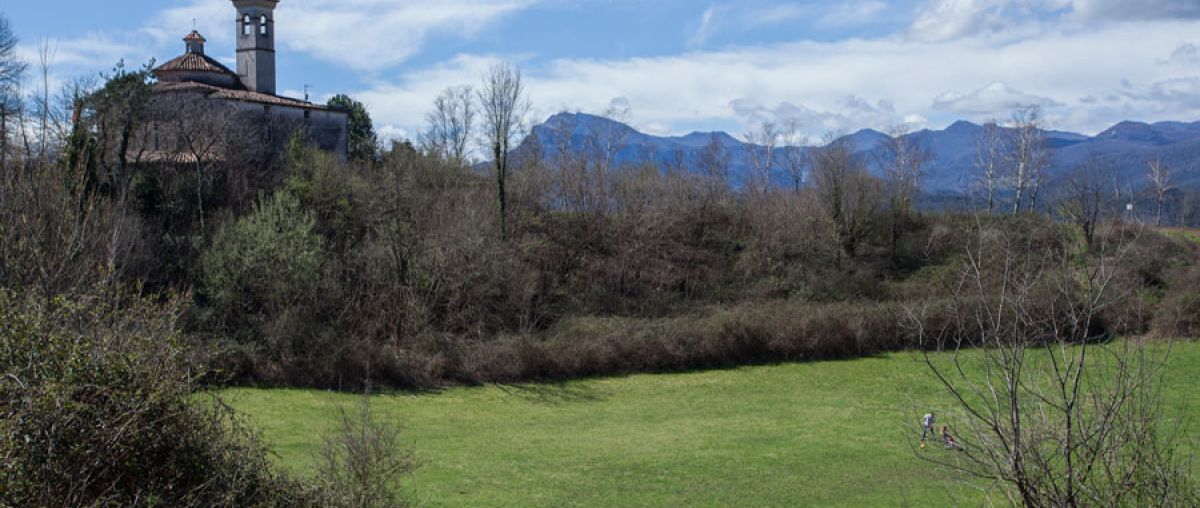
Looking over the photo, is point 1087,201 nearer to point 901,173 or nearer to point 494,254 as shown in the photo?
point 494,254

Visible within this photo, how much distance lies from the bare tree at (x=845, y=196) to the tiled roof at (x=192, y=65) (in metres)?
36.5

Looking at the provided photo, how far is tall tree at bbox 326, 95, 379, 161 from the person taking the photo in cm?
5491

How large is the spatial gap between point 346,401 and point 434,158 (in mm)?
20881

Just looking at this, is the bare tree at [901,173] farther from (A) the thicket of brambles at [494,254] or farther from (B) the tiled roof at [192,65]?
(B) the tiled roof at [192,65]

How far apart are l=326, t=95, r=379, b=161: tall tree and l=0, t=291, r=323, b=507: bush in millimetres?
44166

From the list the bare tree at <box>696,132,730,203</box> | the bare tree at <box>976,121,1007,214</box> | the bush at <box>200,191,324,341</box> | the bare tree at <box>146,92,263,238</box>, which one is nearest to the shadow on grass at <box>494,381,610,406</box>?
the bush at <box>200,191,324,341</box>

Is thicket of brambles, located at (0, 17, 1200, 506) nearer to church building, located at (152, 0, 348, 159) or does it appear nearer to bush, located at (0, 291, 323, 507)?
church building, located at (152, 0, 348, 159)

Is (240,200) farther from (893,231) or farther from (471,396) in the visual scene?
(893,231)

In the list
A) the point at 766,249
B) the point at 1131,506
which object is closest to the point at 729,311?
the point at 766,249

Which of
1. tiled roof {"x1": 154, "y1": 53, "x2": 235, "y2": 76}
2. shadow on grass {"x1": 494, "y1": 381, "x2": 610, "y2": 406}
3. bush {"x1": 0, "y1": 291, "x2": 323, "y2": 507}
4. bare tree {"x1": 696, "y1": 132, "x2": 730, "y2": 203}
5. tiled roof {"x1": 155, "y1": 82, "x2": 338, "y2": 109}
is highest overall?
tiled roof {"x1": 154, "y1": 53, "x2": 235, "y2": 76}

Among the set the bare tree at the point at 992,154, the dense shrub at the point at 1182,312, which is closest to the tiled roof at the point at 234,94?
the bare tree at the point at 992,154

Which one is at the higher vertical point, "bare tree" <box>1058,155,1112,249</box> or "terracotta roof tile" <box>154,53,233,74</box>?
"terracotta roof tile" <box>154,53,233,74</box>

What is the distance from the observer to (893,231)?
54.0m

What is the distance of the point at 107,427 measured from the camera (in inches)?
352
